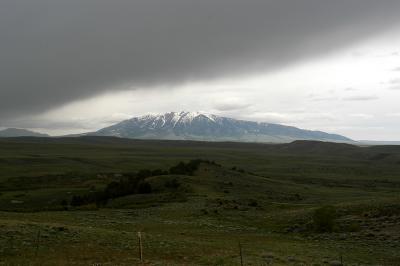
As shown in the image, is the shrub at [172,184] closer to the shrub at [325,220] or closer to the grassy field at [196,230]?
the grassy field at [196,230]

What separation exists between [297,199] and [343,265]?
4285cm

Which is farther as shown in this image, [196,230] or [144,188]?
[144,188]

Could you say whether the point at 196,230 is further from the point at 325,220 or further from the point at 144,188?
the point at 144,188

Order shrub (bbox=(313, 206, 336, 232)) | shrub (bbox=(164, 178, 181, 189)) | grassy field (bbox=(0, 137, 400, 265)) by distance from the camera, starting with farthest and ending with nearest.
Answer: shrub (bbox=(164, 178, 181, 189)) → shrub (bbox=(313, 206, 336, 232)) → grassy field (bbox=(0, 137, 400, 265))

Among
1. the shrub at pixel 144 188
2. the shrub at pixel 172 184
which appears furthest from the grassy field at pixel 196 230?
the shrub at pixel 144 188

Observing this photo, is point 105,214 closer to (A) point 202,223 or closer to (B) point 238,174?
(A) point 202,223

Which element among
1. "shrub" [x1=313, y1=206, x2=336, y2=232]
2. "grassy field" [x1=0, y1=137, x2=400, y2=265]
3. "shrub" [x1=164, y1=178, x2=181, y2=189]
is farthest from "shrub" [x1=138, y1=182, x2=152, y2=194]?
"shrub" [x1=313, y1=206, x2=336, y2=232]

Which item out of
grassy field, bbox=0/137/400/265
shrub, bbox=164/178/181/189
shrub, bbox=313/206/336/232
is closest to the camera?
grassy field, bbox=0/137/400/265

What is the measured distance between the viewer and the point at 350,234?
34.0 meters

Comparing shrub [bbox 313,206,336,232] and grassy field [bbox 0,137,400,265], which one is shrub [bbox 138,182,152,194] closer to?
grassy field [bbox 0,137,400,265]

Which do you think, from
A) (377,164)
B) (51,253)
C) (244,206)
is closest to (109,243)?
(51,253)

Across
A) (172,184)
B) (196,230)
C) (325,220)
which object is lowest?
(196,230)

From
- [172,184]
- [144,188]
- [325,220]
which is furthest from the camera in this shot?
[172,184]

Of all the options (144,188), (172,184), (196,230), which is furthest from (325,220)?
(144,188)
